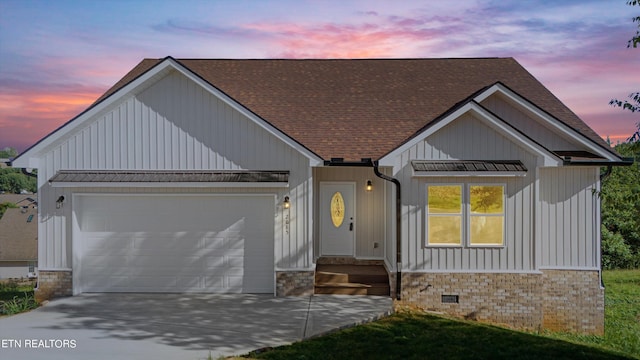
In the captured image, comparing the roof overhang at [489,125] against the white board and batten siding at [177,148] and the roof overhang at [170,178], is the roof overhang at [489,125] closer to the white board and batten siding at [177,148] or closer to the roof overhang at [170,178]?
the white board and batten siding at [177,148]

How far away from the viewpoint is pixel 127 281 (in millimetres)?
12391

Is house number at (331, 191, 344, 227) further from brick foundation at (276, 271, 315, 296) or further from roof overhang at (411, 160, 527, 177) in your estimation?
roof overhang at (411, 160, 527, 177)

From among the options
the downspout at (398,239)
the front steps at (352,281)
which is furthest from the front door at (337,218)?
the downspout at (398,239)

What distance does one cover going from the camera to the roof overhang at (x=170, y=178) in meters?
11.7

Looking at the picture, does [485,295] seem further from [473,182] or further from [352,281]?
[352,281]

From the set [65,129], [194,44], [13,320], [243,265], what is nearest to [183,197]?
[243,265]

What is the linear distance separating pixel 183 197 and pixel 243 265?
225 centimetres

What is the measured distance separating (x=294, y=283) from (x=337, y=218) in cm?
304

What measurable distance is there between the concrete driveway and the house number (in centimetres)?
305

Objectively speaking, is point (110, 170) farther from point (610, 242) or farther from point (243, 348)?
point (610, 242)

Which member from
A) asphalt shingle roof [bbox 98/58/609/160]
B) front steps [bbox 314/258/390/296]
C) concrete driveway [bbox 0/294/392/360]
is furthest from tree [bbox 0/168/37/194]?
front steps [bbox 314/258/390/296]

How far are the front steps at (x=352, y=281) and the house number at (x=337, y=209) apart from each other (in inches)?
59.5

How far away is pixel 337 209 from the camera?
1448cm

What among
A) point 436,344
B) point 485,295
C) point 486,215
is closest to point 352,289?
point 485,295
